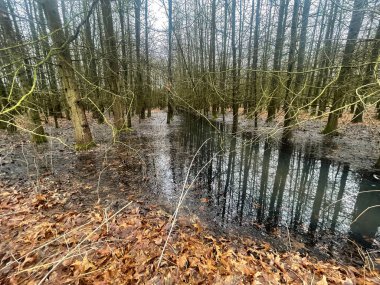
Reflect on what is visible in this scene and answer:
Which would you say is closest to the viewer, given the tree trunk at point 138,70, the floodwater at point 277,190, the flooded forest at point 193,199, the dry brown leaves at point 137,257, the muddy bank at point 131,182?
the dry brown leaves at point 137,257

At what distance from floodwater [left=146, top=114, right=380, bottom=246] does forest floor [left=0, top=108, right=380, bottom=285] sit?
749 mm

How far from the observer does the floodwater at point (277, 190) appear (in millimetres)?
4934

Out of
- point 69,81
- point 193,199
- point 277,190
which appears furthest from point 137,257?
point 69,81

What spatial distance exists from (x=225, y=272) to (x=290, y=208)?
334 centimetres

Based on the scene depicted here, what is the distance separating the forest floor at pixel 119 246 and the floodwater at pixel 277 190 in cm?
75

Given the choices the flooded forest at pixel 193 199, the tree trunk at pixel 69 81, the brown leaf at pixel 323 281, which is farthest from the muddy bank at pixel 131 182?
the brown leaf at pixel 323 281

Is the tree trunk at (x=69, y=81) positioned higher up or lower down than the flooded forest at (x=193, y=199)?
higher up

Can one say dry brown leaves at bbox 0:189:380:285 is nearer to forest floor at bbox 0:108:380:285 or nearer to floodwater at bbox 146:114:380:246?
forest floor at bbox 0:108:380:285

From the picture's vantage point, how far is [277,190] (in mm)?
6598

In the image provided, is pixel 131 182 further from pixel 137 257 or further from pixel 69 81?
pixel 69 81

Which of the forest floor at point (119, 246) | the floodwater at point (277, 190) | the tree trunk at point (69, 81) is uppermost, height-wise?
the tree trunk at point (69, 81)

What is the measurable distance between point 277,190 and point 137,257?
4889 mm

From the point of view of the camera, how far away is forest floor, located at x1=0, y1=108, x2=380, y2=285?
9.51 feet

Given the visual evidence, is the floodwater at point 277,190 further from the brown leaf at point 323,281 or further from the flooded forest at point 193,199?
the brown leaf at point 323,281
